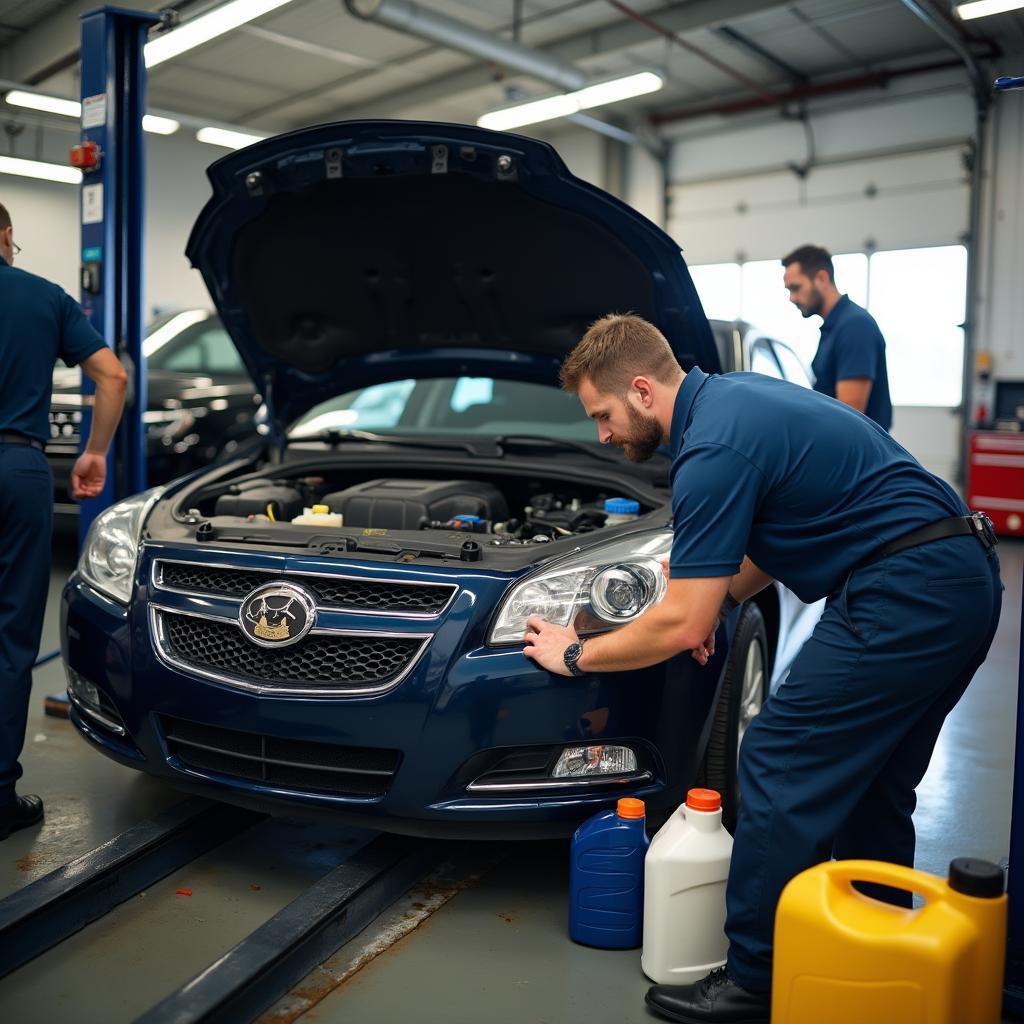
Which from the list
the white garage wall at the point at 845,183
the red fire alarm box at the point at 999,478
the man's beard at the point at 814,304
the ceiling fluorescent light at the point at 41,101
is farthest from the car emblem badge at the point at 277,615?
the white garage wall at the point at 845,183

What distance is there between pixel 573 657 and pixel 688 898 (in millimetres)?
489

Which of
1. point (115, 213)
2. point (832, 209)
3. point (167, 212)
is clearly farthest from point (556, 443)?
point (167, 212)

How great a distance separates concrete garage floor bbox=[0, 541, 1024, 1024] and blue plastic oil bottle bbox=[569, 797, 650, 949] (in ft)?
0.14

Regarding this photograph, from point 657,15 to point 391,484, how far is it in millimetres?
7323

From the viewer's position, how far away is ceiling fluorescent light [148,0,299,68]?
7023 mm

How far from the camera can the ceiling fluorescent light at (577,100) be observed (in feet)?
28.5

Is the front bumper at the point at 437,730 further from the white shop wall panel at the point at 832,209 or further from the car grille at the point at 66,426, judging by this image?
the white shop wall panel at the point at 832,209

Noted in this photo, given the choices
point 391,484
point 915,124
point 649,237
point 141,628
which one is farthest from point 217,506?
point 915,124

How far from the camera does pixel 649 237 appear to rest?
8.62 feet

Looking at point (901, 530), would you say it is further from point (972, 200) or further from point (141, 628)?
point (972, 200)

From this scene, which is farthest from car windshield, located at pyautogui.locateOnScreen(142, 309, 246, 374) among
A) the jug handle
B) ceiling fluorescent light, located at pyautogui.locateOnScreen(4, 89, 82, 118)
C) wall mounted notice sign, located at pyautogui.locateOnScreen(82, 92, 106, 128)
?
the jug handle

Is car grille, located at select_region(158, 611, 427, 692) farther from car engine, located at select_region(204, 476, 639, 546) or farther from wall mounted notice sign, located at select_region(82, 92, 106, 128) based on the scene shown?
wall mounted notice sign, located at select_region(82, 92, 106, 128)

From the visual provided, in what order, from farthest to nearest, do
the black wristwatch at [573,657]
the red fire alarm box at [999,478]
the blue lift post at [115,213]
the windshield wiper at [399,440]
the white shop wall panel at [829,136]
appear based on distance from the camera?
the white shop wall panel at [829,136]
the red fire alarm box at [999,478]
the blue lift post at [115,213]
the windshield wiper at [399,440]
the black wristwatch at [573,657]

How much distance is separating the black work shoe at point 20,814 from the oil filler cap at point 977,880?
2155mm
